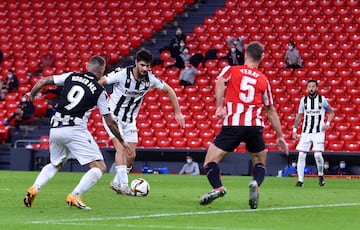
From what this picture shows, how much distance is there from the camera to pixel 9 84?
118 feet

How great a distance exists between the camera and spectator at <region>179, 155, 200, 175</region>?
29.2 m

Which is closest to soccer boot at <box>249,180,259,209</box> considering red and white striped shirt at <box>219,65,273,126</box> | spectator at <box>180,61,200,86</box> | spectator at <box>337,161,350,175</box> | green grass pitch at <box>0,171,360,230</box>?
green grass pitch at <box>0,171,360,230</box>

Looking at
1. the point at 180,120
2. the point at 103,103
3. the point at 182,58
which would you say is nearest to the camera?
the point at 103,103

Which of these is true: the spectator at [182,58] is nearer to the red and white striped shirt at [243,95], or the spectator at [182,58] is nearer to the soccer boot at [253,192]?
the red and white striped shirt at [243,95]

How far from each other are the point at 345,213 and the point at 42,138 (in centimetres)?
2251

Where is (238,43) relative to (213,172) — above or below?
above

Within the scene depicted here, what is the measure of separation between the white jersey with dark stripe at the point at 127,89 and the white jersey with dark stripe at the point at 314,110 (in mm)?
6742

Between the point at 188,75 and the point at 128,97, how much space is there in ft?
59.3

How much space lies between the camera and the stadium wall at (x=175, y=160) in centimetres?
2838

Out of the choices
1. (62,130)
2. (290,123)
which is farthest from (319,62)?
(62,130)

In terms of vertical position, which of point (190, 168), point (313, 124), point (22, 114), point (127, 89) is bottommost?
point (190, 168)

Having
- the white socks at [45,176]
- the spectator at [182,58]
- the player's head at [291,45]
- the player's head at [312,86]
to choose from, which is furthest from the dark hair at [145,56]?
the spectator at [182,58]

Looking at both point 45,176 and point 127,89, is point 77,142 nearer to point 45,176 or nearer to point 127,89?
point 45,176

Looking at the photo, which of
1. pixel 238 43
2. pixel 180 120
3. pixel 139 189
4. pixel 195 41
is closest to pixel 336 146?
pixel 238 43
